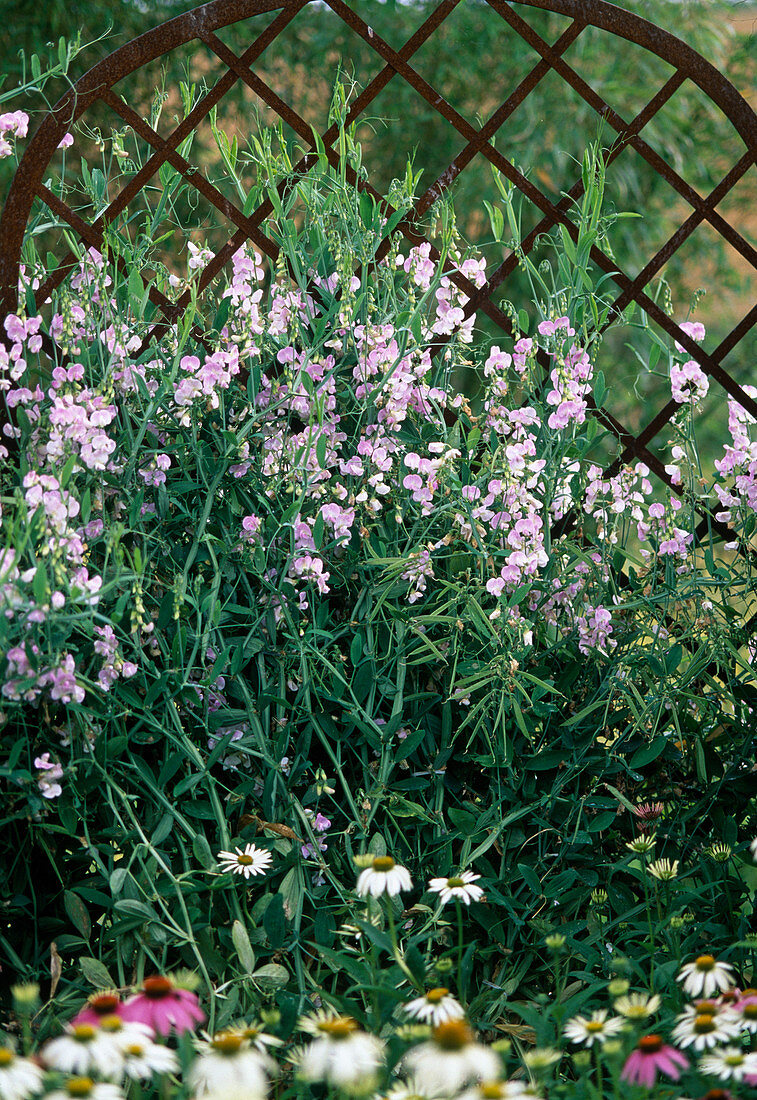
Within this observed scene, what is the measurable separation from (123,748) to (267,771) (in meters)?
0.21

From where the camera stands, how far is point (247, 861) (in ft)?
4.00

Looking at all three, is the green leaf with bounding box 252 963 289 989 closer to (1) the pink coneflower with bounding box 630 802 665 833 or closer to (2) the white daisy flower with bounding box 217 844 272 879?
(2) the white daisy flower with bounding box 217 844 272 879

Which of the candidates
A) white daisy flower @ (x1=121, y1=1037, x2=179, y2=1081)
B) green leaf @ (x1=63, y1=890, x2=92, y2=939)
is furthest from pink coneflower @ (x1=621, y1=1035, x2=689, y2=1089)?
green leaf @ (x1=63, y1=890, x2=92, y2=939)

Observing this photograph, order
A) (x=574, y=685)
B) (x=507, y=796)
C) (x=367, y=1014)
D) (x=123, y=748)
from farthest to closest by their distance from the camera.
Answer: (x=574, y=685) < (x=507, y=796) < (x=123, y=748) < (x=367, y=1014)

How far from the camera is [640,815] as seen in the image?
1431mm

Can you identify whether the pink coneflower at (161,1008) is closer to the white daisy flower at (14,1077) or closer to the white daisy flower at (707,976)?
the white daisy flower at (14,1077)

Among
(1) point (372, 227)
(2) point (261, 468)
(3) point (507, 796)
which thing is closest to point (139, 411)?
(2) point (261, 468)

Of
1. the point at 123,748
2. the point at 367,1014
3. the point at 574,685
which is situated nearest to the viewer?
the point at 367,1014

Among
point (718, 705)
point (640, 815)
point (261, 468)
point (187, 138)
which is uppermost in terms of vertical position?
point (187, 138)

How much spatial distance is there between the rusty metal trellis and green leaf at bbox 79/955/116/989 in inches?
33.1

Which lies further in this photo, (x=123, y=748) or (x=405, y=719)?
(x=405, y=719)

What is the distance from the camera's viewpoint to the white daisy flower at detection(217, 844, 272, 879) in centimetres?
122

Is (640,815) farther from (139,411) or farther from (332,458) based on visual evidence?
(139,411)

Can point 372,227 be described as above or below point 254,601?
above
